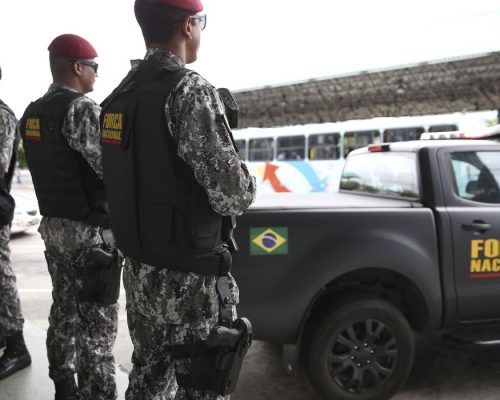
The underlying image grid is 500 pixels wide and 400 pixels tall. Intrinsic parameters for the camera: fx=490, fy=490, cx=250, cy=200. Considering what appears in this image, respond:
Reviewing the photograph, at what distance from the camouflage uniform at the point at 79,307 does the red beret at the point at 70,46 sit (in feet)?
0.59

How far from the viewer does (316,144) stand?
15.6 meters

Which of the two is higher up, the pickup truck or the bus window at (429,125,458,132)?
the bus window at (429,125,458,132)

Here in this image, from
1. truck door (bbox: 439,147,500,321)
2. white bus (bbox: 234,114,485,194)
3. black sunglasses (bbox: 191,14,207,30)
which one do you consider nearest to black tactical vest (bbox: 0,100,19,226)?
black sunglasses (bbox: 191,14,207,30)

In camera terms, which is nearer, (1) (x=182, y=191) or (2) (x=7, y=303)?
(1) (x=182, y=191)

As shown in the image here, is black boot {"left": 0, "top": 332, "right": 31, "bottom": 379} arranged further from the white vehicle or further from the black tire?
the white vehicle

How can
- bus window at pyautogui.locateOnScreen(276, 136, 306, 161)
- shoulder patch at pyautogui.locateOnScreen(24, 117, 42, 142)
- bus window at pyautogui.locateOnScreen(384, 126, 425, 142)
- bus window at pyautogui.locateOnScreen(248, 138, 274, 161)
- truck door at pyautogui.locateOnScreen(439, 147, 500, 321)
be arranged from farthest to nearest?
bus window at pyautogui.locateOnScreen(248, 138, 274, 161), bus window at pyautogui.locateOnScreen(276, 136, 306, 161), bus window at pyautogui.locateOnScreen(384, 126, 425, 142), truck door at pyautogui.locateOnScreen(439, 147, 500, 321), shoulder patch at pyautogui.locateOnScreen(24, 117, 42, 142)

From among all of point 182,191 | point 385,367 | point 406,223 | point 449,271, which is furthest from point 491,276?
point 182,191

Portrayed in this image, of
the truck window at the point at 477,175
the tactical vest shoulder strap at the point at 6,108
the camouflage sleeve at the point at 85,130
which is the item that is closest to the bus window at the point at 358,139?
the truck window at the point at 477,175

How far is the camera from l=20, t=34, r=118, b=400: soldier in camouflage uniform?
2365mm

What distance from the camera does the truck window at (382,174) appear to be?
3.42 metres

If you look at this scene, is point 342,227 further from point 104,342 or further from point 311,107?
point 311,107

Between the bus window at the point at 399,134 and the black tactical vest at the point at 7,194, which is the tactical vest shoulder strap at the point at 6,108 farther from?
the bus window at the point at 399,134

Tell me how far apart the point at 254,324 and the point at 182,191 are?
145cm

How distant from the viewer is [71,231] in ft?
8.00
